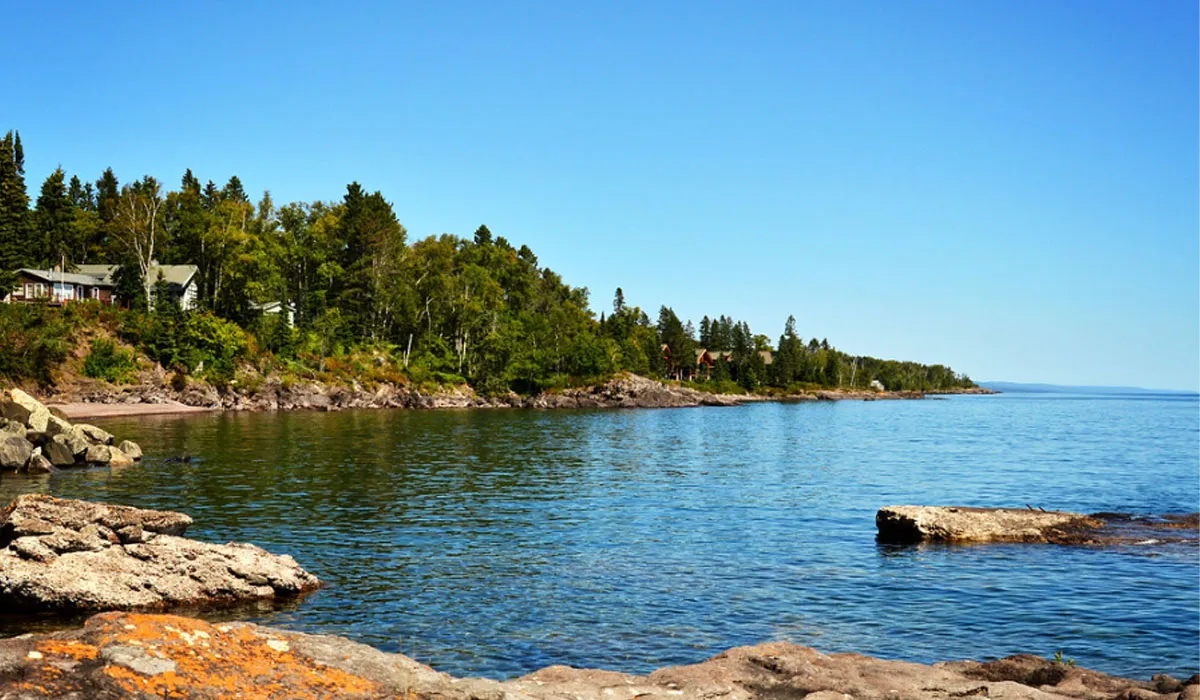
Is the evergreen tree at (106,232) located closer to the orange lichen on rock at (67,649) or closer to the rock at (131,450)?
the rock at (131,450)

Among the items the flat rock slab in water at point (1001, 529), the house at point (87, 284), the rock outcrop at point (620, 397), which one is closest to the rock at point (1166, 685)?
the flat rock slab in water at point (1001, 529)

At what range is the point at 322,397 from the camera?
107875 mm

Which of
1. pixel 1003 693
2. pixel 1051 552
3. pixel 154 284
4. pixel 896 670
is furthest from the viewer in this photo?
pixel 154 284

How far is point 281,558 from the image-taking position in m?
21.6

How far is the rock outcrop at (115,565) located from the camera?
734 inches

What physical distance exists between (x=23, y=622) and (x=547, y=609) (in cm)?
1157

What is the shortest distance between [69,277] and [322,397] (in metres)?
36.9

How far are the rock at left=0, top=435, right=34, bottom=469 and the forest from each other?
46374mm

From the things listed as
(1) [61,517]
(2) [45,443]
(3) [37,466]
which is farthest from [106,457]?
(1) [61,517]

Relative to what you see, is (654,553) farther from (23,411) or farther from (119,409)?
(119,409)

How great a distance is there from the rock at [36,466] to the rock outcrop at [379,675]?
3915 centimetres

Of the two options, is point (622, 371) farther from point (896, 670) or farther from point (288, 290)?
point (896, 670)

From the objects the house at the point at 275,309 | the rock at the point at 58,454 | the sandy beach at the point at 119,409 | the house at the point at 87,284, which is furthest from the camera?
the house at the point at 275,309

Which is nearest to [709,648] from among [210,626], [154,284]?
[210,626]
